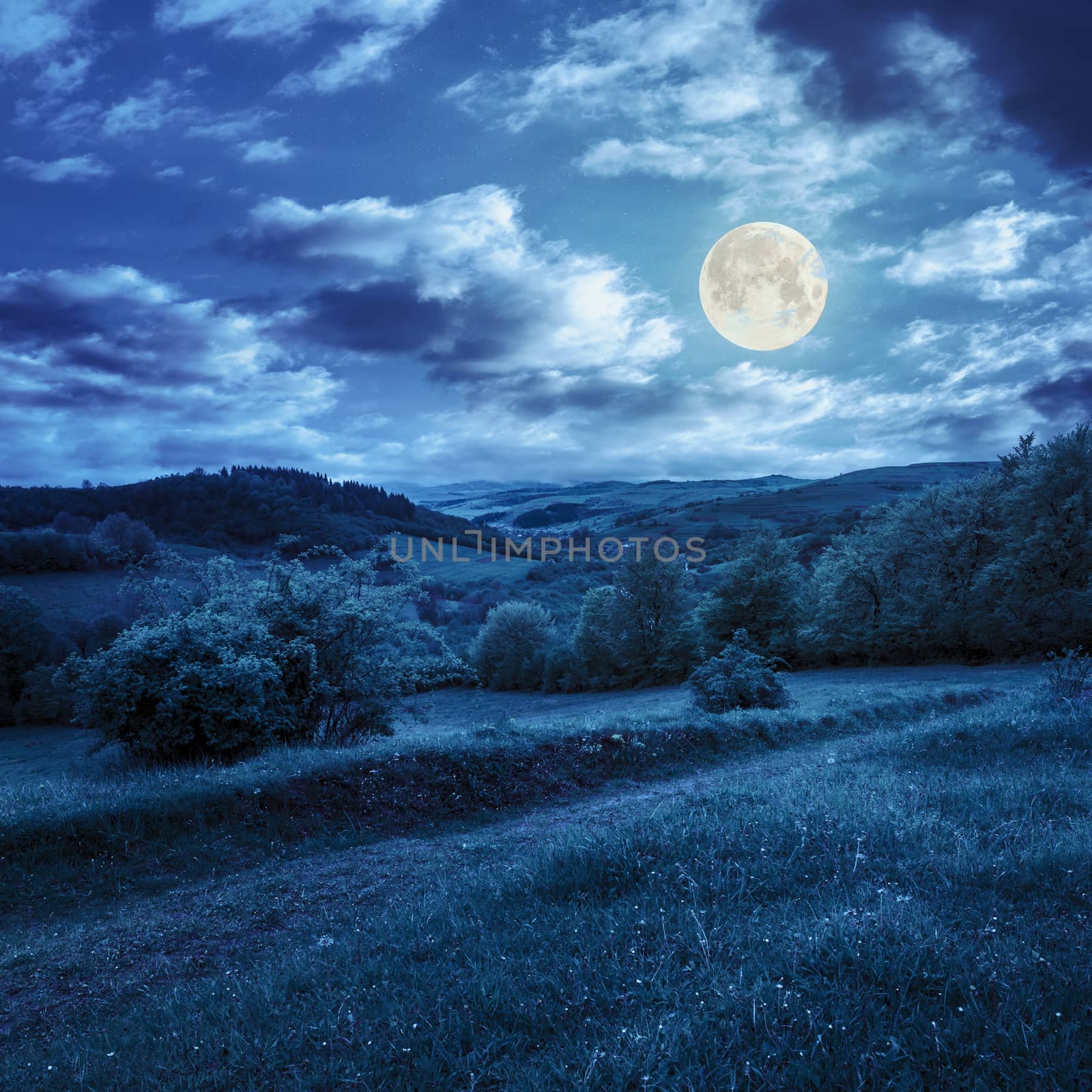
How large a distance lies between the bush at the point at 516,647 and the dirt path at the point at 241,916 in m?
47.3

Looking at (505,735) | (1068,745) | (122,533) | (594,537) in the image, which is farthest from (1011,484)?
(594,537)

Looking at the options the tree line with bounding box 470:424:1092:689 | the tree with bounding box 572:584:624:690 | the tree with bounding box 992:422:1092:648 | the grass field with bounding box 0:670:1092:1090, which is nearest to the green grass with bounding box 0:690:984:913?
the grass field with bounding box 0:670:1092:1090

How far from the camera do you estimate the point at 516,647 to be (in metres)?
58.2

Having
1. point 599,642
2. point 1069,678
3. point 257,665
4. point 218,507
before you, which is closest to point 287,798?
point 257,665

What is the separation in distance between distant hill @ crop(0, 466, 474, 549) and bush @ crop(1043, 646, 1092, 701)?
41.5 meters

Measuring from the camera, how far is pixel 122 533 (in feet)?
173

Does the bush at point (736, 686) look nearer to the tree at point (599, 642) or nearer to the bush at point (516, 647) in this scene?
the tree at point (599, 642)

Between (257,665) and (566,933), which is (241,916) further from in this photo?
(257,665)

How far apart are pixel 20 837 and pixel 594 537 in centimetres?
12767

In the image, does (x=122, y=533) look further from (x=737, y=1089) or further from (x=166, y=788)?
(x=737, y=1089)

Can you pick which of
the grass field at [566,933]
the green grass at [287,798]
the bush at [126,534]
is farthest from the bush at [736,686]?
the bush at [126,534]

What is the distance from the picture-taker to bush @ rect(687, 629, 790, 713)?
68.4 ft

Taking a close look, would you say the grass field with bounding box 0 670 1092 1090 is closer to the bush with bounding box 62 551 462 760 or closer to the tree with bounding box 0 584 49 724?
the bush with bounding box 62 551 462 760

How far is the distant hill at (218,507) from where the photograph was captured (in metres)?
59.3
